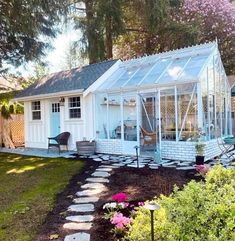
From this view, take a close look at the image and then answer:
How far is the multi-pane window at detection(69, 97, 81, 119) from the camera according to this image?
42.3 feet

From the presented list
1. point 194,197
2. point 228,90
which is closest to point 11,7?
point 228,90

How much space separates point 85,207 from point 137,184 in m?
1.72

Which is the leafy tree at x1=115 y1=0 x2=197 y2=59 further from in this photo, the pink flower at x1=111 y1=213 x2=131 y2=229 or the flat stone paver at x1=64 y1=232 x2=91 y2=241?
the flat stone paver at x1=64 y1=232 x2=91 y2=241

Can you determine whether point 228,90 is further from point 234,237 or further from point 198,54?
point 234,237

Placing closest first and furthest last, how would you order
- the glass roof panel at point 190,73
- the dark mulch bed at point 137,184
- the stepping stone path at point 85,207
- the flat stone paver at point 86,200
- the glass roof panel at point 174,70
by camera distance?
the stepping stone path at point 85,207 → the dark mulch bed at point 137,184 → the flat stone paver at point 86,200 → the glass roof panel at point 190,73 → the glass roof panel at point 174,70

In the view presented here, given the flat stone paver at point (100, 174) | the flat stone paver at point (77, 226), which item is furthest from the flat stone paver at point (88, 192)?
the flat stone paver at point (77, 226)

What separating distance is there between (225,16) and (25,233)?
1817 cm

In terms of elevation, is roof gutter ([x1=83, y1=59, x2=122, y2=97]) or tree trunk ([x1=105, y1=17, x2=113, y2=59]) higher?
tree trunk ([x1=105, y1=17, x2=113, y2=59])

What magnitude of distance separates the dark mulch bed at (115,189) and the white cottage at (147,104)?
6.58 ft

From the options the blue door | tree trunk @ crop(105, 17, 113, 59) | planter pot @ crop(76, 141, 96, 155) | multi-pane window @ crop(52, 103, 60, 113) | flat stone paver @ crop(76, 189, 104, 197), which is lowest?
flat stone paver @ crop(76, 189, 104, 197)

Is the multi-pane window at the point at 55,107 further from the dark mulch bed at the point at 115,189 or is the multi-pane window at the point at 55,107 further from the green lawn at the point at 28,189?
the dark mulch bed at the point at 115,189

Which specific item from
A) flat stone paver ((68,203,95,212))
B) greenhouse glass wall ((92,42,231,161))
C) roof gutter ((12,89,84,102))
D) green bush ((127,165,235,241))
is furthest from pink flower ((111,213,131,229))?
roof gutter ((12,89,84,102))

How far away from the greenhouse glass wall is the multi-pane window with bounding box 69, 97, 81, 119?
3.12 feet

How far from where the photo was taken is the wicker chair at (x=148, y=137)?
10.4 m
